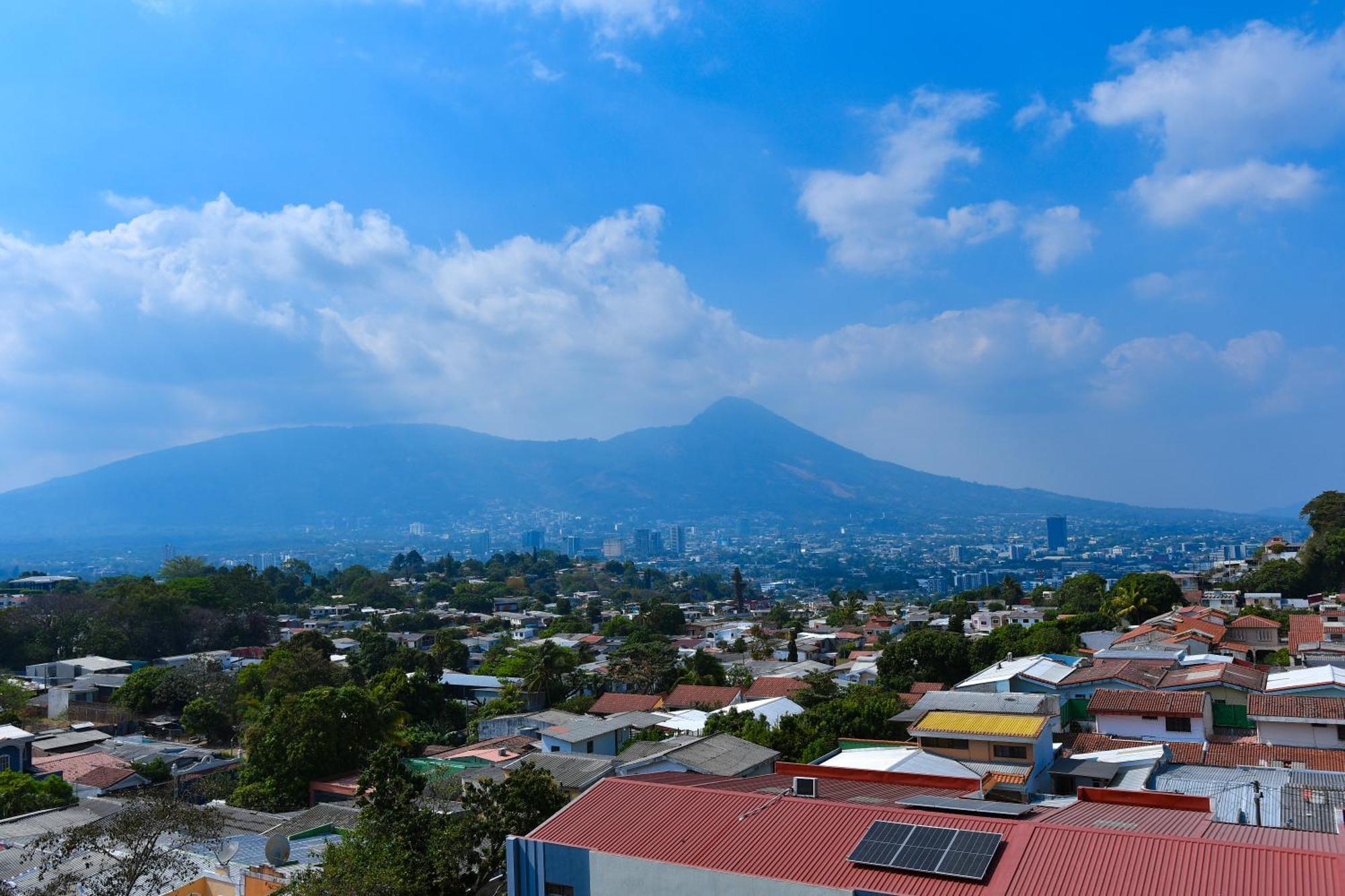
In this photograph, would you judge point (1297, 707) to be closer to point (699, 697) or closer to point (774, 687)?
point (774, 687)

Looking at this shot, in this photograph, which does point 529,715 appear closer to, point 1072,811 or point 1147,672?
point 1147,672

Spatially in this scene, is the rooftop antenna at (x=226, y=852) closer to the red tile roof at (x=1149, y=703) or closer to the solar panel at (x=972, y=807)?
the solar panel at (x=972, y=807)

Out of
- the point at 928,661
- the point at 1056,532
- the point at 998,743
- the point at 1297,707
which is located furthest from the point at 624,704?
the point at 1056,532

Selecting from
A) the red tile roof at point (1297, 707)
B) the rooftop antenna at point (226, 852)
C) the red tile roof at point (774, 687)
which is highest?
the red tile roof at point (1297, 707)

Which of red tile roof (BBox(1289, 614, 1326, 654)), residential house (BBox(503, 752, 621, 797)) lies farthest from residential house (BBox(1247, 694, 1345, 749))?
residential house (BBox(503, 752, 621, 797))

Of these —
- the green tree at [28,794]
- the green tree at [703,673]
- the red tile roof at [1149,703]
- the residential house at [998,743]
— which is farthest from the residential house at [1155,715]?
the green tree at [28,794]
